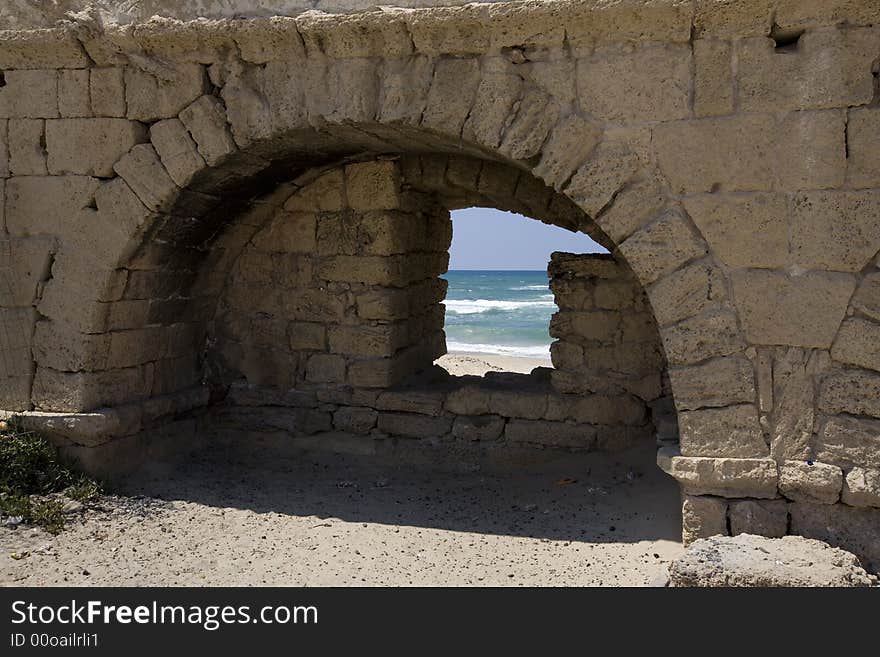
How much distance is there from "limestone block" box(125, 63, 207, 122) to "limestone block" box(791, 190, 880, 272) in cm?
324

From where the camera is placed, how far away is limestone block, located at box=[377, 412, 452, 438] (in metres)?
5.59

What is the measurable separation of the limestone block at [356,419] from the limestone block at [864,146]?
3.41 meters

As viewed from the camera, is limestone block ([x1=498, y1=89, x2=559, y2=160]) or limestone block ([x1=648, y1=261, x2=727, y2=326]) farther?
limestone block ([x1=498, y1=89, x2=559, y2=160])

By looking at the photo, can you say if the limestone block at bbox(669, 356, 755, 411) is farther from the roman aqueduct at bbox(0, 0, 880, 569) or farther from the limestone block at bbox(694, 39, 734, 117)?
the limestone block at bbox(694, 39, 734, 117)

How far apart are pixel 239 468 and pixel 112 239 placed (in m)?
1.82

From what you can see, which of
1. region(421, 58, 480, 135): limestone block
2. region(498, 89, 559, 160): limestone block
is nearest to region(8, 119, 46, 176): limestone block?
region(421, 58, 480, 135): limestone block

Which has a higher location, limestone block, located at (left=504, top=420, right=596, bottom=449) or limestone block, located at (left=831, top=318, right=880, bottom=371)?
limestone block, located at (left=831, top=318, right=880, bottom=371)

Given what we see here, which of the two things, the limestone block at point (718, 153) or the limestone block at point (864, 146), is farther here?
the limestone block at point (718, 153)

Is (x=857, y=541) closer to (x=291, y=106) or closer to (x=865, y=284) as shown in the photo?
(x=865, y=284)

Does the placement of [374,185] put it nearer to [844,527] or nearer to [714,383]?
[714,383]

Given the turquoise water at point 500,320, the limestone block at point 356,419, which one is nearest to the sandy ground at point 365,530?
the limestone block at point 356,419

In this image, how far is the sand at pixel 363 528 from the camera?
12.8 ft

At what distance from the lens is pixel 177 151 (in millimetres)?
4547

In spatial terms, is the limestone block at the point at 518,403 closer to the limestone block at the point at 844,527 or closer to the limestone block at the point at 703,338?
the limestone block at the point at 703,338
